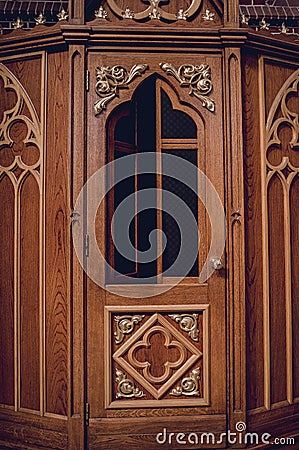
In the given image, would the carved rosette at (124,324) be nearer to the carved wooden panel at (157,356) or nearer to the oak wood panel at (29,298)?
the carved wooden panel at (157,356)

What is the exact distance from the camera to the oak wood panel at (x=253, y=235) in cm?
286

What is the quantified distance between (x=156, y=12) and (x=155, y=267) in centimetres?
129

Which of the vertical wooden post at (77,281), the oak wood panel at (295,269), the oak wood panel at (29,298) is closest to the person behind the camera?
the vertical wooden post at (77,281)

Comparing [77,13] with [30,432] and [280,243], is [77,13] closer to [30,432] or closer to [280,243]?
[280,243]

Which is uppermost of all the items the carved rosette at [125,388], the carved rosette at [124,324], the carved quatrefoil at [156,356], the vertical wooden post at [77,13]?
the vertical wooden post at [77,13]

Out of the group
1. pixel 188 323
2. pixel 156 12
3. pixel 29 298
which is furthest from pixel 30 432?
pixel 156 12

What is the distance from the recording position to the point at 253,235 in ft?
9.48

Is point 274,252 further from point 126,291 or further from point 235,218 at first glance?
point 126,291

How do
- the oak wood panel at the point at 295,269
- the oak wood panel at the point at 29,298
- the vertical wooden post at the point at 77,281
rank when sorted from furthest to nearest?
1. the oak wood panel at the point at 295,269
2. the oak wood panel at the point at 29,298
3. the vertical wooden post at the point at 77,281

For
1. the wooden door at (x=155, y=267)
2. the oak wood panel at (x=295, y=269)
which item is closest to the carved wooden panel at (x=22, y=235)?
the wooden door at (x=155, y=267)

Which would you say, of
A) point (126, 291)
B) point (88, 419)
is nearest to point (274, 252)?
point (126, 291)

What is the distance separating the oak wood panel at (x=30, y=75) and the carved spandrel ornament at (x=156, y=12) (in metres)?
0.47

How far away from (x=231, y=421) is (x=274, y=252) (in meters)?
0.89

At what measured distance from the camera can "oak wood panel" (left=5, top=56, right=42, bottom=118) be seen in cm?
287
